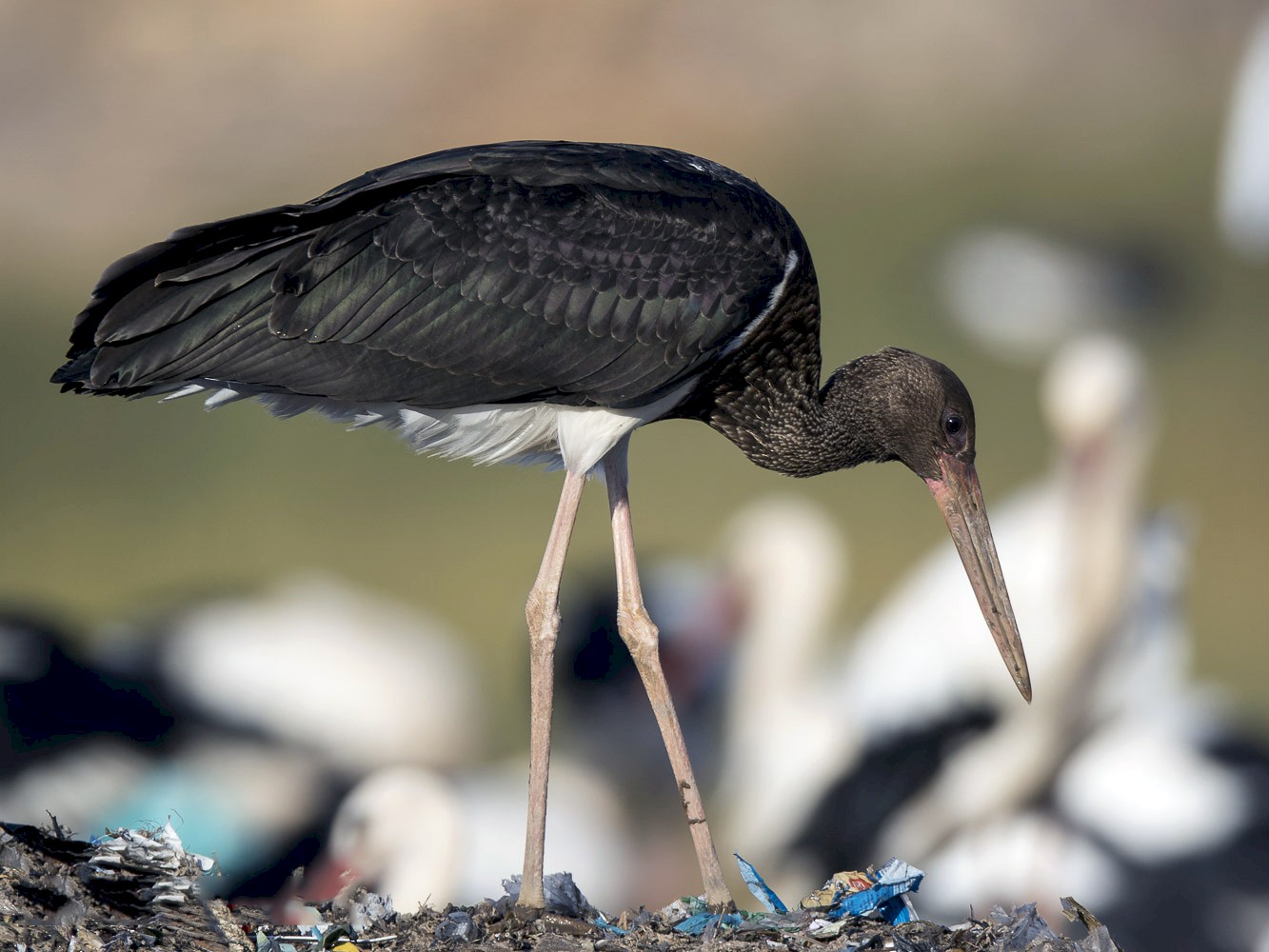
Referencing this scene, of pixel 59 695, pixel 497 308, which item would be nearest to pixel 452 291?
pixel 497 308

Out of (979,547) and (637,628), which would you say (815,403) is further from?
(637,628)

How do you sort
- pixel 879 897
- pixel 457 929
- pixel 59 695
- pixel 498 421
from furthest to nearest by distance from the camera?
pixel 59 695, pixel 498 421, pixel 879 897, pixel 457 929

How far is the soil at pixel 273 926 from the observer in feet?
8.34

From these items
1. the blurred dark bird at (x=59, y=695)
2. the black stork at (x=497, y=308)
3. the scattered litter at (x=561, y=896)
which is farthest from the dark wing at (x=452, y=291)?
the blurred dark bird at (x=59, y=695)

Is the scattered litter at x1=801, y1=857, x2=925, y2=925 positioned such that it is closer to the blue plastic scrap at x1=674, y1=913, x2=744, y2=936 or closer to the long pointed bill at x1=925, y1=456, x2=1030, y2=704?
the blue plastic scrap at x1=674, y1=913, x2=744, y2=936

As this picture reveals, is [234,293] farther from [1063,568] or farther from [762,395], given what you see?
[1063,568]

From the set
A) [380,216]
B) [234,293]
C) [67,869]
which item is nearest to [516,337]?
[380,216]

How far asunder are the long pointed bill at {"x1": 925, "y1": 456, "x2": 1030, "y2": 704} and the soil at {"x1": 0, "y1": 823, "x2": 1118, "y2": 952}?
698mm

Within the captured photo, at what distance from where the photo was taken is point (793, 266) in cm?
310

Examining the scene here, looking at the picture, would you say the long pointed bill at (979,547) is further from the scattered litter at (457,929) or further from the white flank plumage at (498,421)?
the scattered litter at (457,929)

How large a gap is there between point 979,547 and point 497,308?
1219mm

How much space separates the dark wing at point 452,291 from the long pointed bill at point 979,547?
2.10 ft

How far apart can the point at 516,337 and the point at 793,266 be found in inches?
23.6

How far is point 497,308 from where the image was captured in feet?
9.70
